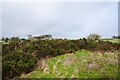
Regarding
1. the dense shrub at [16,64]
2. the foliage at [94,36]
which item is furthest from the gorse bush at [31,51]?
the foliage at [94,36]

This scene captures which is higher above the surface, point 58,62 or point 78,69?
point 58,62

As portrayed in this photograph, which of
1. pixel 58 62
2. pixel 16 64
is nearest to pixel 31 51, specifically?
pixel 16 64

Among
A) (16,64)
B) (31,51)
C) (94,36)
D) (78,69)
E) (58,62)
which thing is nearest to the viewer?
(78,69)

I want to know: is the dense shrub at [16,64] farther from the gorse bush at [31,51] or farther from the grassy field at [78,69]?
the grassy field at [78,69]

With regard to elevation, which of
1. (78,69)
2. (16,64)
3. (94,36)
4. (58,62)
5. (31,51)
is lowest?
(78,69)

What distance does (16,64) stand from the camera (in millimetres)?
23203

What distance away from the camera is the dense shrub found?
22688 mm

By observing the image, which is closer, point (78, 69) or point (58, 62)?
point (78, 69)

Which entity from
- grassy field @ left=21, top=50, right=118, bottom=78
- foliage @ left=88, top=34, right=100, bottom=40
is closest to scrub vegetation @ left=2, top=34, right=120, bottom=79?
grassy field @ left=21, top=50, right=118, bottom=78

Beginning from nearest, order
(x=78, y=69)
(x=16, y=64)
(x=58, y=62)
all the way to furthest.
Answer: (x=78, y=69) < (x=16, y=64) < (x=58, y=62)

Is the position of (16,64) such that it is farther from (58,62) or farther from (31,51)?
(31,51)

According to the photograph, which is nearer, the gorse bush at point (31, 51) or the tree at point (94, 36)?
the gorse bush at point (31, 51)

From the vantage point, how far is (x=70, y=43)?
31.2 meters

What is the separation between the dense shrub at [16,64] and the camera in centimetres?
2269
